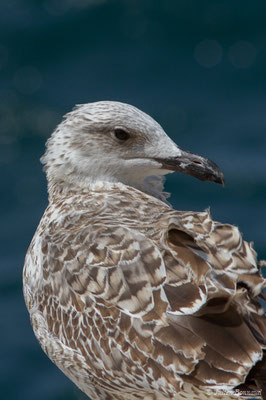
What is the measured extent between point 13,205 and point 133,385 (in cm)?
893

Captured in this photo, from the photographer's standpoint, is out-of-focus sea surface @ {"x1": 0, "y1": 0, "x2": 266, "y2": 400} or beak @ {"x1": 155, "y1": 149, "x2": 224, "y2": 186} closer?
beak @ {"x1": 155, "y1": 149, "x2": 224, "y2": 186}

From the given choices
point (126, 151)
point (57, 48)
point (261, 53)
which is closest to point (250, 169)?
point (261, 53)

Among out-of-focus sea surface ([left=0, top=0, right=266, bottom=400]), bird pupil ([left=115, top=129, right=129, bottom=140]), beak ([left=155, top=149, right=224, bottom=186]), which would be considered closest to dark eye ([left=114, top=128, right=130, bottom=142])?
bird pupil ([left=115, top=129, right=129, bottom=140])

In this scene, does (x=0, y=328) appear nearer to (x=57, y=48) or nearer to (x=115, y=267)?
(x=57, y=48)

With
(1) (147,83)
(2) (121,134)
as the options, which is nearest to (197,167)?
(2) (121,134)

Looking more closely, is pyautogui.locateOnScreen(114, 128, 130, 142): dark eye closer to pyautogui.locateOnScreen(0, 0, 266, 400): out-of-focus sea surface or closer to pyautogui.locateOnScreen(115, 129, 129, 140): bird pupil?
pyautogui.locateOnScreen(115, 129, 129, 140): bird pupil

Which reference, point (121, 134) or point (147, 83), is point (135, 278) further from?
point (147, 83)

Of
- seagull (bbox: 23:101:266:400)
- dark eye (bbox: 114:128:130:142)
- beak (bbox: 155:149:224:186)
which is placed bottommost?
seagull (bbox: 23:101:266:400)

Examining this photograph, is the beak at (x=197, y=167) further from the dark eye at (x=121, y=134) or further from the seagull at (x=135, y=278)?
the dark eye at (x=121, y=134)

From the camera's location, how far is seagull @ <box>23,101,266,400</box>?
476cm

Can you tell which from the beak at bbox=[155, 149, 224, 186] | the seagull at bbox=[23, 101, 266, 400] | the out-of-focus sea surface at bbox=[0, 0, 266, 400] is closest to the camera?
the seagull at bbox=[23, 101, 266, 400]

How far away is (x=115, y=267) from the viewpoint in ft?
17.0

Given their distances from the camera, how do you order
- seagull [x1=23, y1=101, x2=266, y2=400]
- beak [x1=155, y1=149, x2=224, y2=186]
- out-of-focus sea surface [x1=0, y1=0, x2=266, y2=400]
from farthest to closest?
out-of-focus sea surface [x1=0, y1=0, x2=266, y2=400]
beak [x1=155, y1=149, x2=224, y2=186]
seagull [x1=23, y1=101, x2=266, y2=400]

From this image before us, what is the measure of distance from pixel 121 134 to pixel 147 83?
8248mm
